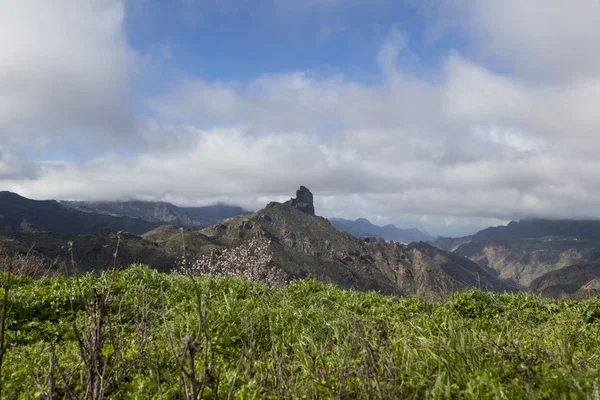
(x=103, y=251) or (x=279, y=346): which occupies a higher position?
(x=279, y=346)

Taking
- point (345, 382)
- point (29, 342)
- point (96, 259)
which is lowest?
point (96, 259)

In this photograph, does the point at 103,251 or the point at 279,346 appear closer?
the point at 279,346

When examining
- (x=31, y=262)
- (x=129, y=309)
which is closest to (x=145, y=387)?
(x=129, y=309)

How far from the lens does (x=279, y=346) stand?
21.5 feet

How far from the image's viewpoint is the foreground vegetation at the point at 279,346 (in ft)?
12.7

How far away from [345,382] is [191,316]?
3749mm

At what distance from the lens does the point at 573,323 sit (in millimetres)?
9273

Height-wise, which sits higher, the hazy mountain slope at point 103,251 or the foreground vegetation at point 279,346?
the foreground vegetation at point 279,346

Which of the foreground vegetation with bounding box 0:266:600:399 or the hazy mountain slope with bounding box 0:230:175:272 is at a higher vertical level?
the foreground vegetation with bounding box 0:266:600:399

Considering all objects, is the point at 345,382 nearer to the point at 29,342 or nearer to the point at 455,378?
the point at 455,378

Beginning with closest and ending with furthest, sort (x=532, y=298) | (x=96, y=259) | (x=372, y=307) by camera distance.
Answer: (x=372, y=307) < (x=532, y=298) < (x=96, y=259)

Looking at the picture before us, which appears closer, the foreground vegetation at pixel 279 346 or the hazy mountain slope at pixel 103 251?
the foreground vegetation at pixel 279 346

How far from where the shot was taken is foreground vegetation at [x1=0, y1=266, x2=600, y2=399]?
152 inches

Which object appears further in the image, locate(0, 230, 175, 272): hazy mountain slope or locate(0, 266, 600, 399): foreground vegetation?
locate(0, 230, 175, 272): hazy mountain slope
